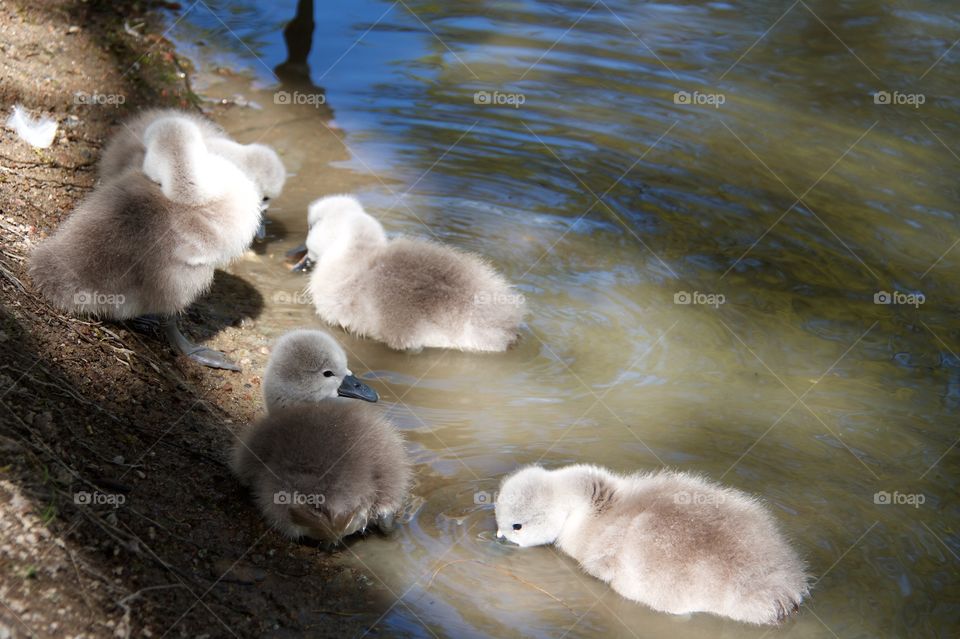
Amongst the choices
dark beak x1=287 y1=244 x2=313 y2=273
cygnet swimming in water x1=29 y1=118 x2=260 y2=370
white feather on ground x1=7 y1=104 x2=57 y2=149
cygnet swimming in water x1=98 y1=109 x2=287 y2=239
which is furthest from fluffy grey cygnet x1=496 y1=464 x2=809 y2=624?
white feather on ground x1=7 y1=104 x2=57 y2=149

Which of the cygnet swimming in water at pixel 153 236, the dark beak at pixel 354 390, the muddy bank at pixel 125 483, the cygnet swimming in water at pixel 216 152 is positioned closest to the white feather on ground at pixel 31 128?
the muddy bank at pixel 125 483

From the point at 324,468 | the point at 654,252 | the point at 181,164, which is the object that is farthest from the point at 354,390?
the point at 654,252

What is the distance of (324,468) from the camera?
3.76 meters

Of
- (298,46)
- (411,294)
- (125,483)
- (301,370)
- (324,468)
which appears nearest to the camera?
(125,483)

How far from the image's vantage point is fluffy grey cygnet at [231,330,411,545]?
3711 mm

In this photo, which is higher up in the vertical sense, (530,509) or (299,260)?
(530,509)

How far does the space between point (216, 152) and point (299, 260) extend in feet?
2.76

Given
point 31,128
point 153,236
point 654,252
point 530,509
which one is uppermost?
point 153,236

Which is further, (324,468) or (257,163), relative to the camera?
(257,163)

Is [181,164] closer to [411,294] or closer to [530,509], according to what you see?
[411,294]

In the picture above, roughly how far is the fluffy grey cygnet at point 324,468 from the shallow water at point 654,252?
0.70 feet

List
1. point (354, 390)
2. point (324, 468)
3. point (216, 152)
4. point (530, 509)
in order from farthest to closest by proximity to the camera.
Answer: point (216, 152)
point (354, 390)
point (530, 509)
point (324, 468)

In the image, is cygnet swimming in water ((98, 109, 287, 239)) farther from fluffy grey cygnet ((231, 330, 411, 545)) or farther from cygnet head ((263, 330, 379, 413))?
fluffy grey cygnet ((231, 330, 411, 545))

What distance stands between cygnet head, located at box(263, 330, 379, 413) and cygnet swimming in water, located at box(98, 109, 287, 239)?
5.34 ft
